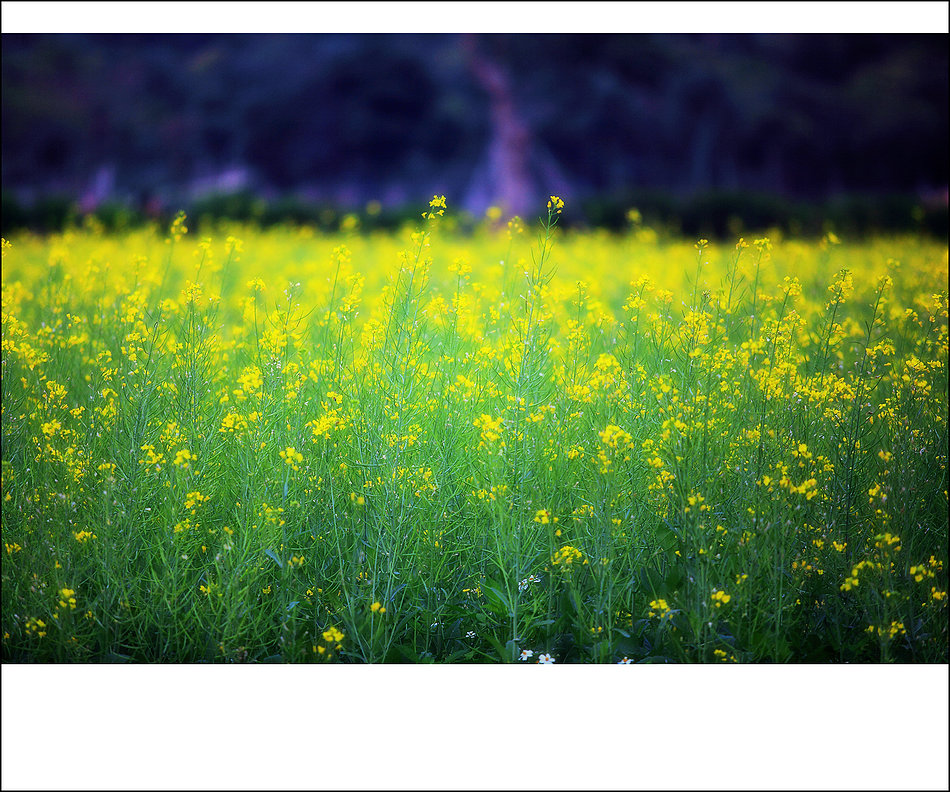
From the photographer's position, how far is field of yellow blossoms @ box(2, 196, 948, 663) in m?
2.51

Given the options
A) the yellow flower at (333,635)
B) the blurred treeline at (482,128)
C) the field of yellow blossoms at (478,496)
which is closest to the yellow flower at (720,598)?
the field of yellow blossoms at (478,496)

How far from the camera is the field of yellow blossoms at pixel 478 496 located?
2510 millimetres

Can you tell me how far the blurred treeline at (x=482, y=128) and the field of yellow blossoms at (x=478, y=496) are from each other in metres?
1.84

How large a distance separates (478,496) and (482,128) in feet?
18.5

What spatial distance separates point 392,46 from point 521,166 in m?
1.99

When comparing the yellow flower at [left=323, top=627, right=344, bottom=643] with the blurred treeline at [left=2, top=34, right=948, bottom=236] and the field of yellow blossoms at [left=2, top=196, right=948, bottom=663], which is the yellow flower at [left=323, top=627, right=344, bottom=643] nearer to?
the field of yellow blossoms at [left=2, top=196, right=948, bottom=663]

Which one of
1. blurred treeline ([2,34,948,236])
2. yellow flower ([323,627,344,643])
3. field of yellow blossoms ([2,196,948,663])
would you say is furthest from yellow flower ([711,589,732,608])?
blurred treeline ([2,34,948,236])

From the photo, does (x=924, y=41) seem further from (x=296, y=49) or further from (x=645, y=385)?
(x=296, y=49)

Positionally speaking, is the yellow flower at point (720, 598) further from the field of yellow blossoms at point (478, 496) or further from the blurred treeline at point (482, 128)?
the blurred treeline at point (482, 128)

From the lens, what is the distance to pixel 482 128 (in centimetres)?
730

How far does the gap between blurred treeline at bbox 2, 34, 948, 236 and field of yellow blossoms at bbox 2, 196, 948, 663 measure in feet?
6.05

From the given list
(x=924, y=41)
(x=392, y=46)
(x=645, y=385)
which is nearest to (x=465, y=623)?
(x=645, y=385)

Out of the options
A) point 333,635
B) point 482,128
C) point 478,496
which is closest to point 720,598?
point 478,496

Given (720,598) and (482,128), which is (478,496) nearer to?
(720,598)
